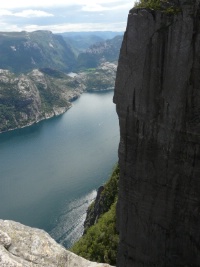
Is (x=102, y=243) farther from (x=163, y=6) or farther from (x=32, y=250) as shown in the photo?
(x=163, y=6)

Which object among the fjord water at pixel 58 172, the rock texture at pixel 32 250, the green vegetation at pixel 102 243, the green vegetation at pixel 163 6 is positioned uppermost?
the green vegetation at pixel 163 6

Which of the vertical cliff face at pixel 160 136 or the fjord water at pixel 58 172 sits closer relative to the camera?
the vertical cliff face at pixel 160 136

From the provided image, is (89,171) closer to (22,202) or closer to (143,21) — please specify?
(22,202)

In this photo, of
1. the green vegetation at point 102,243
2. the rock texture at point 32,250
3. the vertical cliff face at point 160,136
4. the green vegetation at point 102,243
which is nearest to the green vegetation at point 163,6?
the vertical cliff face at point 160,136

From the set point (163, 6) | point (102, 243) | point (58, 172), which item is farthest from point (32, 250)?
point (58, 172)

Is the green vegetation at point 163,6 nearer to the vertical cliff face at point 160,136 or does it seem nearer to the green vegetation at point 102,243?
the vertical cliff face at point 160,136

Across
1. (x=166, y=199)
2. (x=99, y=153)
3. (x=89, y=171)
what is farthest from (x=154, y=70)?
(x=99, y=153)
